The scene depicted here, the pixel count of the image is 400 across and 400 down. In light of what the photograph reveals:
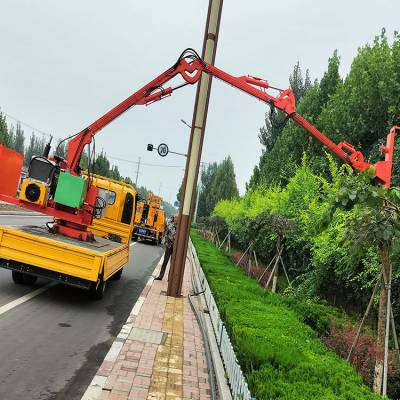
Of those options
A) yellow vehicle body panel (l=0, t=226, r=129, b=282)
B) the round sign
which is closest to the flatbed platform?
yellow vehicle body panel (l=0, t=226, r=129, b=282)

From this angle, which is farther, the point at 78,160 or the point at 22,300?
the point at 78,160

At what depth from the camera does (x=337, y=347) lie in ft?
27.9

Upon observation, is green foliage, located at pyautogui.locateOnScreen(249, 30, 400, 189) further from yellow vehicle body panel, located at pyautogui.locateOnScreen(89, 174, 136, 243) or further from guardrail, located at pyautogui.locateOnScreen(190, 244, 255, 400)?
guardrail, located at pyautogui.locateOnScreen(190, 244, 255, 400)

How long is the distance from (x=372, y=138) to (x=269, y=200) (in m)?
5.08

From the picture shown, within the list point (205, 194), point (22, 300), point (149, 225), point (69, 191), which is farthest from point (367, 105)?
point (205, 194)

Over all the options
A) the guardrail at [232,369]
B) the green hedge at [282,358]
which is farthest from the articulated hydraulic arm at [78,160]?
the guardrail at [232,369]

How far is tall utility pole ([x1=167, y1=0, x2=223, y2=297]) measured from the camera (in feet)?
37.2

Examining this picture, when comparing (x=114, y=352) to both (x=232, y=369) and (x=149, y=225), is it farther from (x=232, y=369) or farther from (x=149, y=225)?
(x=149, y=225)

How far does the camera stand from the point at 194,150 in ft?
37.9

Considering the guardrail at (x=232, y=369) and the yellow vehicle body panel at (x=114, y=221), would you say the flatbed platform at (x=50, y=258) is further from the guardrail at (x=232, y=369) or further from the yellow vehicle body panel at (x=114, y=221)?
the yellow vehicle body panel at (x=114, y=221)

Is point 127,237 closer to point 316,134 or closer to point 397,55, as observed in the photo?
point 316,134

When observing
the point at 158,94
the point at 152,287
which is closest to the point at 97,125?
the point at 158,94

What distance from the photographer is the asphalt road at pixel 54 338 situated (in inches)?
197

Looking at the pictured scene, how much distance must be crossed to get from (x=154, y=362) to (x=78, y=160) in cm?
594
